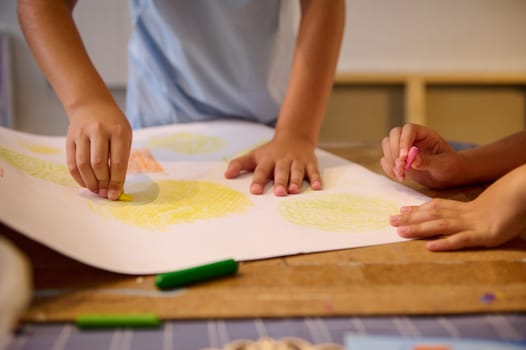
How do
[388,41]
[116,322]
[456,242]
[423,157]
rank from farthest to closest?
[388,41]
[423,157]
[456,242]
[116,322]

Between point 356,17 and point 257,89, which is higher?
point 356,17

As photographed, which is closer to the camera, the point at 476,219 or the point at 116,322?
the point at 116,322

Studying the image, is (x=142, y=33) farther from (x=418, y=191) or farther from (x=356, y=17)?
(x=356, y=17)

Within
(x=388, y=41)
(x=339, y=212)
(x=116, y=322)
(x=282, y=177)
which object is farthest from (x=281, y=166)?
(x=388, y=41)

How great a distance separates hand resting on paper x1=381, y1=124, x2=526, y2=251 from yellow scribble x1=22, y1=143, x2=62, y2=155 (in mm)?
459

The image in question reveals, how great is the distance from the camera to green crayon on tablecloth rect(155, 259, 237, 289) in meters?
0.42

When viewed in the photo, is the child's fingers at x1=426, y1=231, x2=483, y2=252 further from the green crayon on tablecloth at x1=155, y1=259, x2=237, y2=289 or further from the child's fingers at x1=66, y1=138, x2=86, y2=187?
the child's fingers at x1=66, y1=138, x2=86, y2=187

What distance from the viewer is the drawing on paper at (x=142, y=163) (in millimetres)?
749

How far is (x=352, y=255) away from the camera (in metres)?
0.50

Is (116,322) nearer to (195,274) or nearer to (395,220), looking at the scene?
→ (195,274)

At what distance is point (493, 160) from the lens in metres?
0.75

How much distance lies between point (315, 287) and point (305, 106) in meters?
0.48

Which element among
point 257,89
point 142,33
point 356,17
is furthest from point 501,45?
point 142,33

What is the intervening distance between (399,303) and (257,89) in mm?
743
